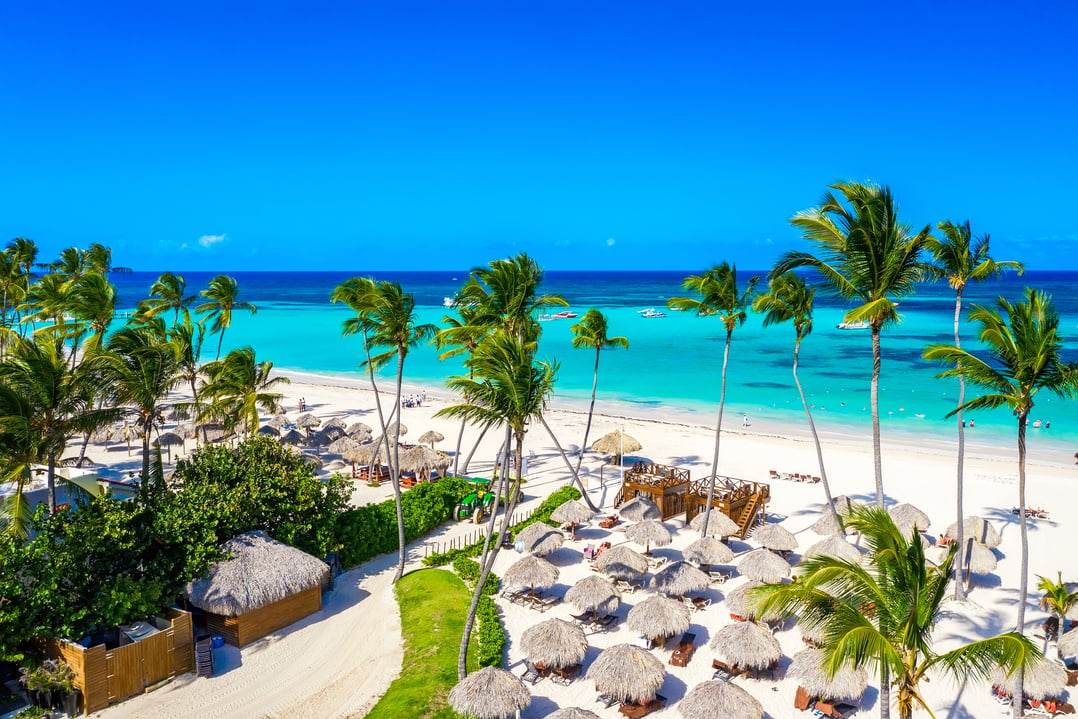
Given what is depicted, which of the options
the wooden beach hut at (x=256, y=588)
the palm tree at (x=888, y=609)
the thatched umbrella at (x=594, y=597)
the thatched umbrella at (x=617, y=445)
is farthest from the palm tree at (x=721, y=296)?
the palm tree at (x=888, y=609)

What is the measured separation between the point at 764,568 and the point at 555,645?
251 inches

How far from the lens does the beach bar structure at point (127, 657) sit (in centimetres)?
1301

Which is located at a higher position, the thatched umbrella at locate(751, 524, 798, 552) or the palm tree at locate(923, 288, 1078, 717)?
the palm tree at locate(923, 288, 1078, 717)

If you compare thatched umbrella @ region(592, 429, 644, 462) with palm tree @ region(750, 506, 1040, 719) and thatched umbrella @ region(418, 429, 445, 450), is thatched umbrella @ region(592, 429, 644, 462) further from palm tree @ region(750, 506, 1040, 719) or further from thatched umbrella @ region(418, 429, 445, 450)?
palm tree @ region(750, 506, 1040, 719)

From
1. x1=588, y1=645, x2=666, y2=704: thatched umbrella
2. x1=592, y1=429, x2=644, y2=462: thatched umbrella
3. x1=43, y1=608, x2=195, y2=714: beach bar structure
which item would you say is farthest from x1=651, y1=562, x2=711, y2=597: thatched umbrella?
x1=592, y1=429, x2=644, y2=462: thatched umbrella

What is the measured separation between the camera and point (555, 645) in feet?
46.2

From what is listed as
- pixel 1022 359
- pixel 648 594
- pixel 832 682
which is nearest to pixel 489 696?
pixel 832 682

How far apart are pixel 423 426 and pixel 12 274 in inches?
867

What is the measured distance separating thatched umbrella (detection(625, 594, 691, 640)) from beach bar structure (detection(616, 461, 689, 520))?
28.7 feet

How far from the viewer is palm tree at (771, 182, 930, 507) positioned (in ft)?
48.1

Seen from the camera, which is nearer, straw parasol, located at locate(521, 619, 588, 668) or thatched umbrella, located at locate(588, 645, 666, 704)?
thatched umbrella, located at locate(588, 645, 666, 704)

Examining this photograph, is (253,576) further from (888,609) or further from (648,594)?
(888,609)

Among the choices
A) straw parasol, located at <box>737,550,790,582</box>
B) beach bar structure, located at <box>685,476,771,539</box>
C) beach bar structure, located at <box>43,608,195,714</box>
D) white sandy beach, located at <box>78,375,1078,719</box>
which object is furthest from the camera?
beach bar structure, located at <box>685,476,771,539</box>

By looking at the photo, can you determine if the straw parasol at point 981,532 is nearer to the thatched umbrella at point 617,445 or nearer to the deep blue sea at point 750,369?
the deep blue sea at point 750,369
